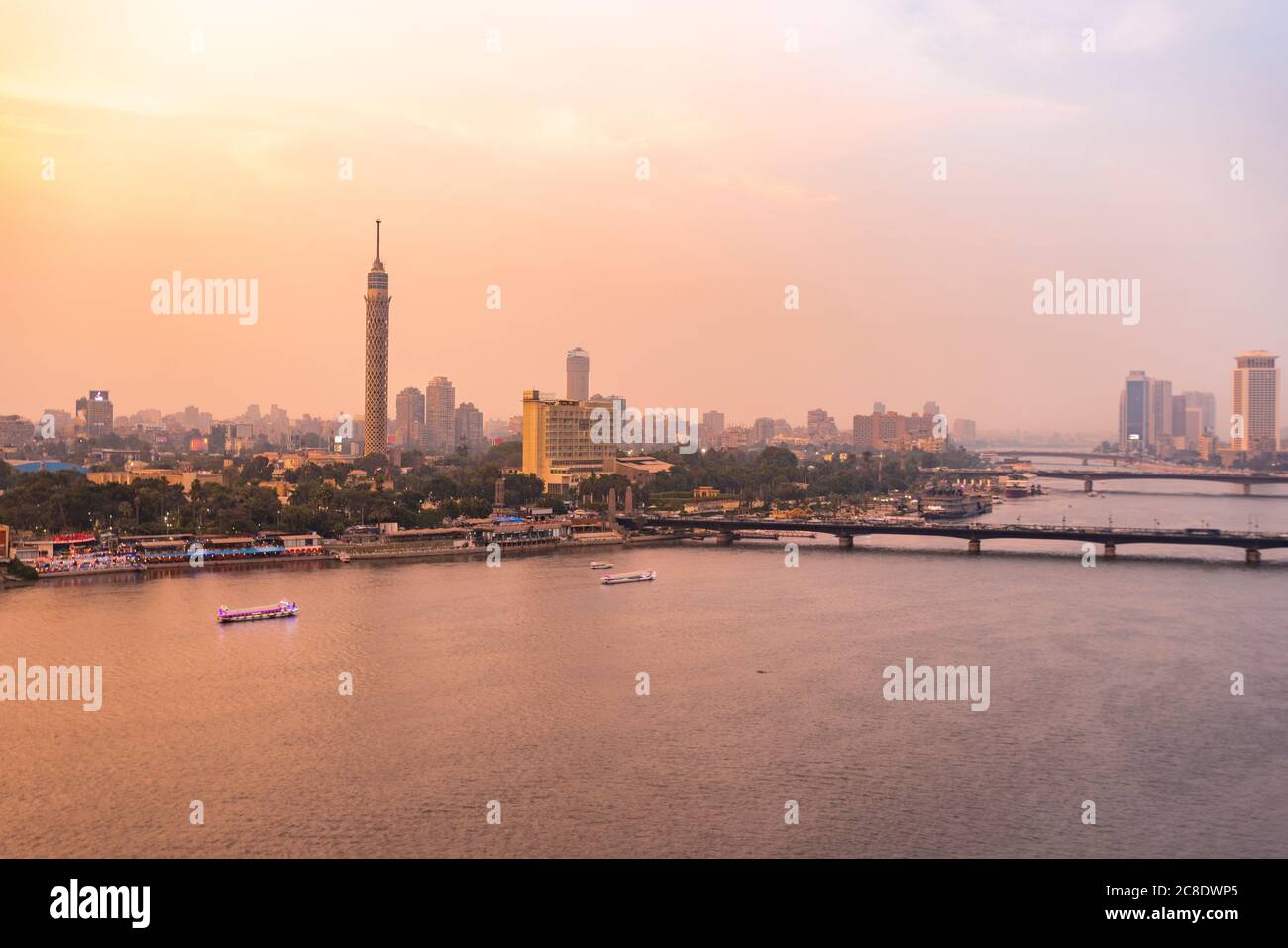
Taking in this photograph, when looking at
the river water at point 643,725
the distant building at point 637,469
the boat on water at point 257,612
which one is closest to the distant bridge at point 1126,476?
the distant building at point 637,469

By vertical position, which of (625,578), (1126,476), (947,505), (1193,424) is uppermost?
(1193,424)

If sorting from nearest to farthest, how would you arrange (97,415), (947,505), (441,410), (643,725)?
(643,725) < (947,505) < (97,415) < (441,410)

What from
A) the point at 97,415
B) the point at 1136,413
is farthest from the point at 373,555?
the point at 1136,413

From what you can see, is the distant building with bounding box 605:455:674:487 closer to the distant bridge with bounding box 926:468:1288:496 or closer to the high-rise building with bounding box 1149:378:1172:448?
the distant bridge with bounding box 926:468:1288:496

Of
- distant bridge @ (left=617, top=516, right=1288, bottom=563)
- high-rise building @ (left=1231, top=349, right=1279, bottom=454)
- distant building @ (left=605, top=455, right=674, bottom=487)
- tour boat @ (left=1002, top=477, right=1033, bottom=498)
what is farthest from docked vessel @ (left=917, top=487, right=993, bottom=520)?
high-rise building @ (left=1231, top=349, right=1279, bottom=454)

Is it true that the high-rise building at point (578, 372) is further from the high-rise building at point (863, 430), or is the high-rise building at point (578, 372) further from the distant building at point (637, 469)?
the distant building at point (637, 469)

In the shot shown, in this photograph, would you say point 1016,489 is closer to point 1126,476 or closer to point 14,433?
point 1126,476
